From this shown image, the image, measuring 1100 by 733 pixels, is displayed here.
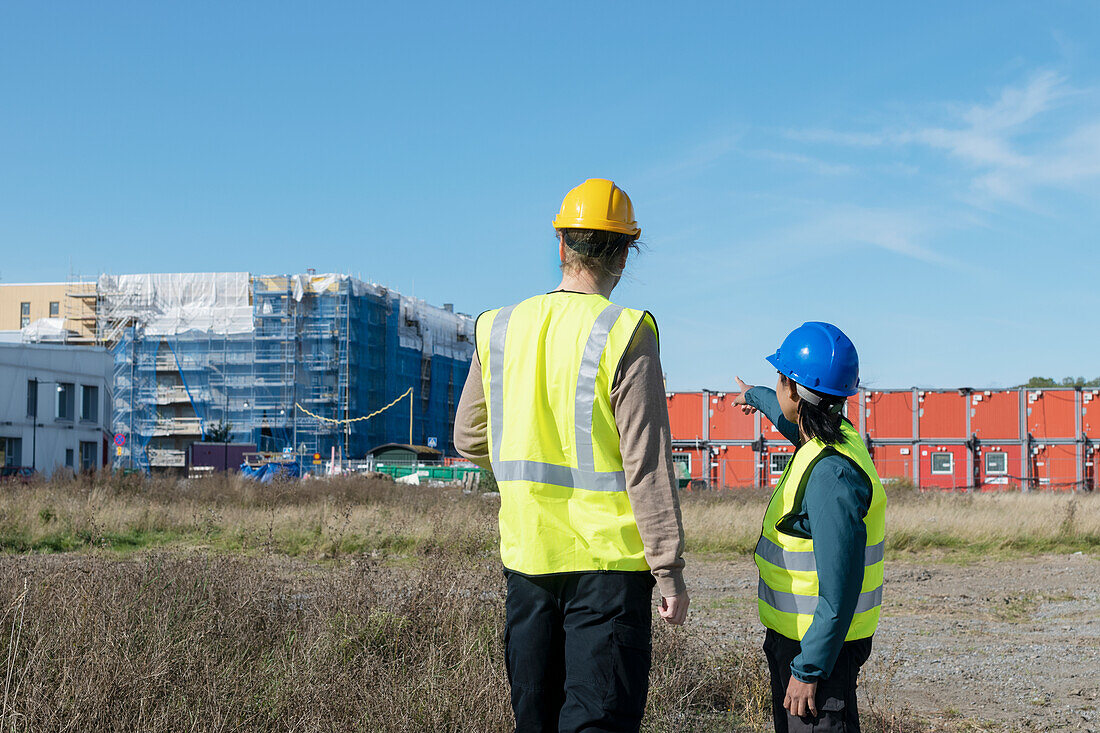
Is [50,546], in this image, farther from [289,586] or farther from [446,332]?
[446,332]

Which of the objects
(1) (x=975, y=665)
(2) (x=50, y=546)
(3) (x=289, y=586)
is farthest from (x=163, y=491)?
(1) (x=975, y=665)

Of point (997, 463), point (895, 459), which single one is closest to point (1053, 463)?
point (997, 463)

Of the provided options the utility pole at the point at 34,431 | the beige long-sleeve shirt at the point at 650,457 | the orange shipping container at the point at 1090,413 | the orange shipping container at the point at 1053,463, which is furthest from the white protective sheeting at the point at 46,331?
the beige long-sleeve shirt at the point at 650,457

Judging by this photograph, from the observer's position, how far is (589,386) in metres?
2.57

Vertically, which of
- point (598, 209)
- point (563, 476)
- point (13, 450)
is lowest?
point (13, 450)

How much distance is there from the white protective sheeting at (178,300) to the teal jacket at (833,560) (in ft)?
220

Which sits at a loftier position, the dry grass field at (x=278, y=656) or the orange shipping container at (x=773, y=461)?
the dry grass field at (x=278, y=656)

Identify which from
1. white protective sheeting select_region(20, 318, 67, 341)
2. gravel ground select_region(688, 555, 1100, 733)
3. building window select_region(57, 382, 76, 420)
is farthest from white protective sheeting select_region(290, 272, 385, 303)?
gravel ground select_region(688, 555, 1100, 733)

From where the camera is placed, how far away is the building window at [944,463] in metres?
35.0

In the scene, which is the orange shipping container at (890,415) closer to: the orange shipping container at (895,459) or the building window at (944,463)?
the orange shipping container at (895,459)

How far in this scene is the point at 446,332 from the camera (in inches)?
3029

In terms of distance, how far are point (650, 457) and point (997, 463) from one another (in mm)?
36093

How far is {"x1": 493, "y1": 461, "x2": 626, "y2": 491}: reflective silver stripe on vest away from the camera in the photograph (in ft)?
8.48

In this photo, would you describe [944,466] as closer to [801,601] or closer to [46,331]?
[801,601]
